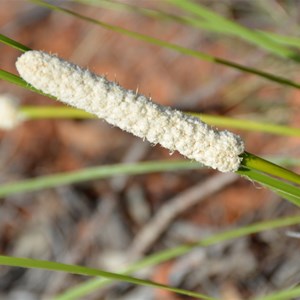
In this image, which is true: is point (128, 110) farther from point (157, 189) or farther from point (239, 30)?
point (157, 189)

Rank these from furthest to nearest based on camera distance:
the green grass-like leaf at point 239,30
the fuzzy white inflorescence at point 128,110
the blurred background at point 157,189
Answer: the blurred background at point 157,189 < the green grass-like leaf at point 239,30 < the fuzzy white inflorescence at point 128,110

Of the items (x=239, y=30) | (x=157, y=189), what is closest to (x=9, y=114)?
(x=239, y=30)

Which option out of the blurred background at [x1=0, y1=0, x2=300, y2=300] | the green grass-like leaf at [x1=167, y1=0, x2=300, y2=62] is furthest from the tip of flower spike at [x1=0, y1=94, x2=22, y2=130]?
the blurred background at [x1=0, y1=0, x2=300, y2=300]

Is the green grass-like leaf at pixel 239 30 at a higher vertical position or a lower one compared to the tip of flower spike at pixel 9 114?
higher

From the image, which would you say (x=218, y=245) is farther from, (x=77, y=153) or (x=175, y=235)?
(x=77, y=153)

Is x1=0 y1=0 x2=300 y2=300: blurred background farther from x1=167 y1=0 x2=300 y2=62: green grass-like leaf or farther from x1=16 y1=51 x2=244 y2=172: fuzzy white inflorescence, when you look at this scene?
x1=16 y1=51 x2=244 y2=172: fuzzy white inflorescence

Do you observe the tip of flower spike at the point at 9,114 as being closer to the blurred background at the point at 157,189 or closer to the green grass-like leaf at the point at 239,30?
the green grass-like leaf at the point at 239,30

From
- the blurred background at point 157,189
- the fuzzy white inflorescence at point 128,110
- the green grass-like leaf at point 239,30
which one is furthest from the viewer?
the blurred background at point 157,189

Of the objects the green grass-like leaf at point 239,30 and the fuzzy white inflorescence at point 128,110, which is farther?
the green grass-like leaf at point 239,30

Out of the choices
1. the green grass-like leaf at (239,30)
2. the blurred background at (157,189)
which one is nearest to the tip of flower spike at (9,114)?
the green grass-like leaf at (239,30)

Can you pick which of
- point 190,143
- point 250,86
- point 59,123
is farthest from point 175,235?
point 190,143
